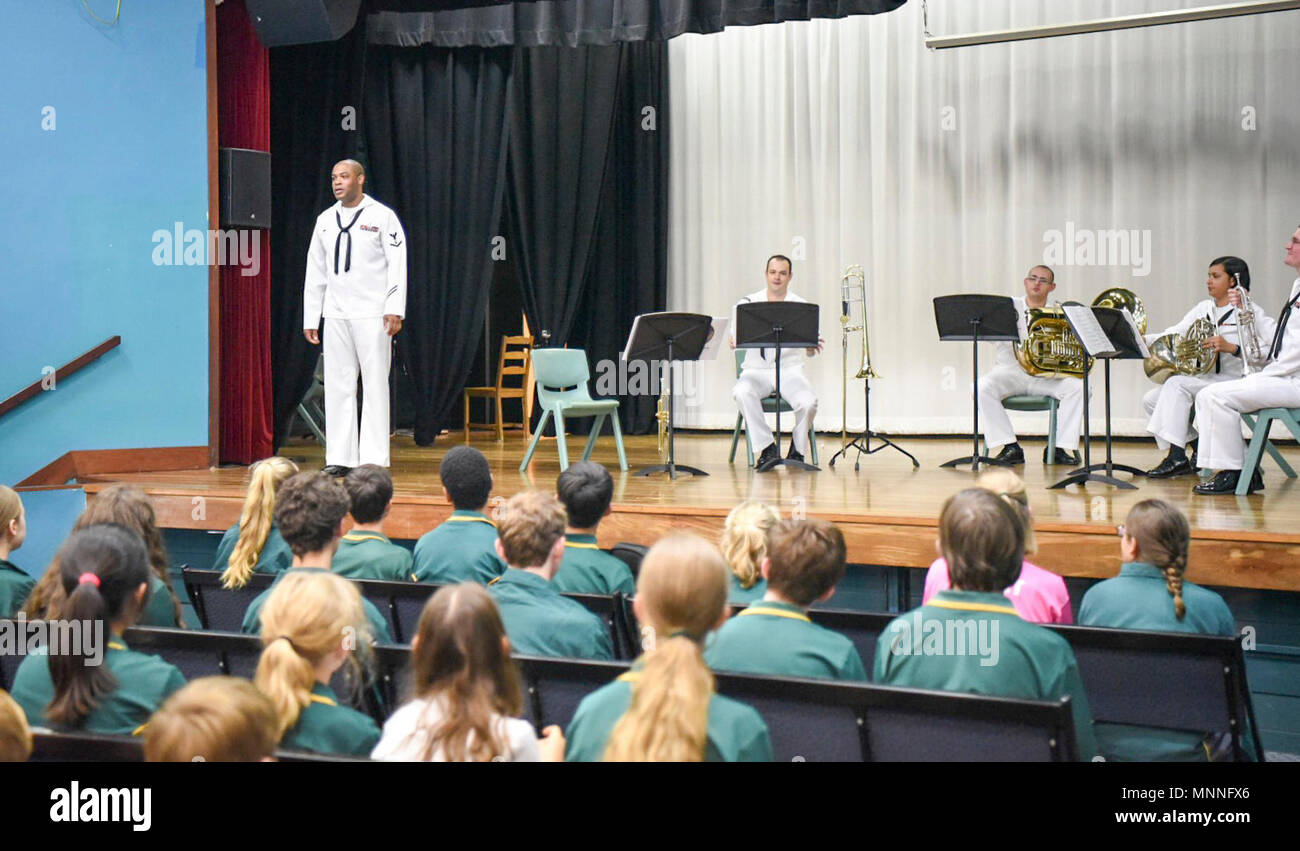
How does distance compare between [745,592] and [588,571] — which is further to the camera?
[588,571]

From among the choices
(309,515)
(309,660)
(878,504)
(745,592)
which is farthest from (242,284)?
(309,660)

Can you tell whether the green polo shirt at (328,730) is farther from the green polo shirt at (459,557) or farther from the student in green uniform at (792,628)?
the green polo shirt at (459,557)

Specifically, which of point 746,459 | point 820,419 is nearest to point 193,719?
point 746,459

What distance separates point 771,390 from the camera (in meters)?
6.88

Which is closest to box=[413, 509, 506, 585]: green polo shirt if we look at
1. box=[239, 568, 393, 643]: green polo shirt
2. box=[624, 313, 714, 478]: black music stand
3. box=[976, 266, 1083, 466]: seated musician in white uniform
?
box=[239, 568, 393, 643]: green polo shirt

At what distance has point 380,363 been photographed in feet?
20.1

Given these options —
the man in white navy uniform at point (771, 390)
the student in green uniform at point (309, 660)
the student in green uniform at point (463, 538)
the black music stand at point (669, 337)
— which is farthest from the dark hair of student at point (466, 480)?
the man in white navy uniform at point (771, 390)

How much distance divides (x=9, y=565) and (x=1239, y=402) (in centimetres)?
484

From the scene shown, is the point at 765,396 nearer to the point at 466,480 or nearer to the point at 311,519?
the point at 466,480

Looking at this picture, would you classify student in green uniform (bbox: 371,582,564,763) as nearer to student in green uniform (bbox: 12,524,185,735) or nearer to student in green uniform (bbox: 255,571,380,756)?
student in green uniform (bbox: 255,571,380,756)

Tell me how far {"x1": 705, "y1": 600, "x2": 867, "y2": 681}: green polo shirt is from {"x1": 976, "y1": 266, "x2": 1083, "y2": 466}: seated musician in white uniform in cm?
484

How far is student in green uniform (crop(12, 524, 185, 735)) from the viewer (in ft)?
7.01

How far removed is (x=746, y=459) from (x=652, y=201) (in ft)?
9.65

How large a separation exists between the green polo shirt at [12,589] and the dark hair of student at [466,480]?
1153mm
